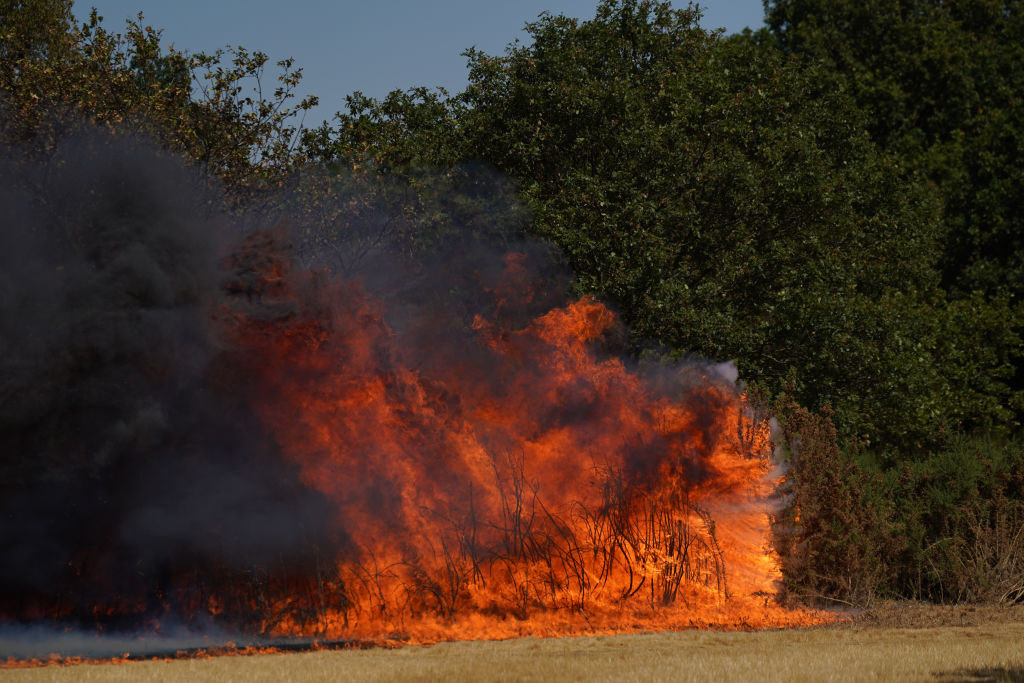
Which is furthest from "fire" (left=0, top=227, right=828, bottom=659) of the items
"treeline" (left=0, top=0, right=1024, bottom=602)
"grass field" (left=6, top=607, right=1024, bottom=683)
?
"treeline" (left=0, top=0, right=1024, bottom=602)

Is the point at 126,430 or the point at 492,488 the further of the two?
the point at 492,488

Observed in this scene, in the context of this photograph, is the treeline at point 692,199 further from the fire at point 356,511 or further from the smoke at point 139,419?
the smoke at point 139,419

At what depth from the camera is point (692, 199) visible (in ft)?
68.6

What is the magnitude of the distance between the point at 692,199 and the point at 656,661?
Answer: 12149mm

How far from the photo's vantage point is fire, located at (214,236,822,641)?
13031mm

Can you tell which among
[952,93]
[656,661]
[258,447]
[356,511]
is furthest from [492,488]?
[952,93]

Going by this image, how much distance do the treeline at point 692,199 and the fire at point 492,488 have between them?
6.94ft

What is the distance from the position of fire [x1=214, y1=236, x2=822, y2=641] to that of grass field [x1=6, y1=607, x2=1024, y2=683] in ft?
3.03

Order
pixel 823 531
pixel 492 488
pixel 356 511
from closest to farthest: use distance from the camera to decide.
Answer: pixel 356 511 < pixel 492 488 < pixel 823 531

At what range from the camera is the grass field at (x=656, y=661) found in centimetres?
999

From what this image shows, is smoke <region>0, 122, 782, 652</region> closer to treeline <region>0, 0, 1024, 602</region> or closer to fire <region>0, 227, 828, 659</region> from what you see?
fire <region>0, 227, 828, 659</region>

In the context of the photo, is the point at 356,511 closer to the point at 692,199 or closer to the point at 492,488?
the point at 492,488

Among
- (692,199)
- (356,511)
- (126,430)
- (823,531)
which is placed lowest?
(823,531)

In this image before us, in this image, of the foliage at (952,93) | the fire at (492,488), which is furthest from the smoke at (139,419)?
the foliage at (952,93)
